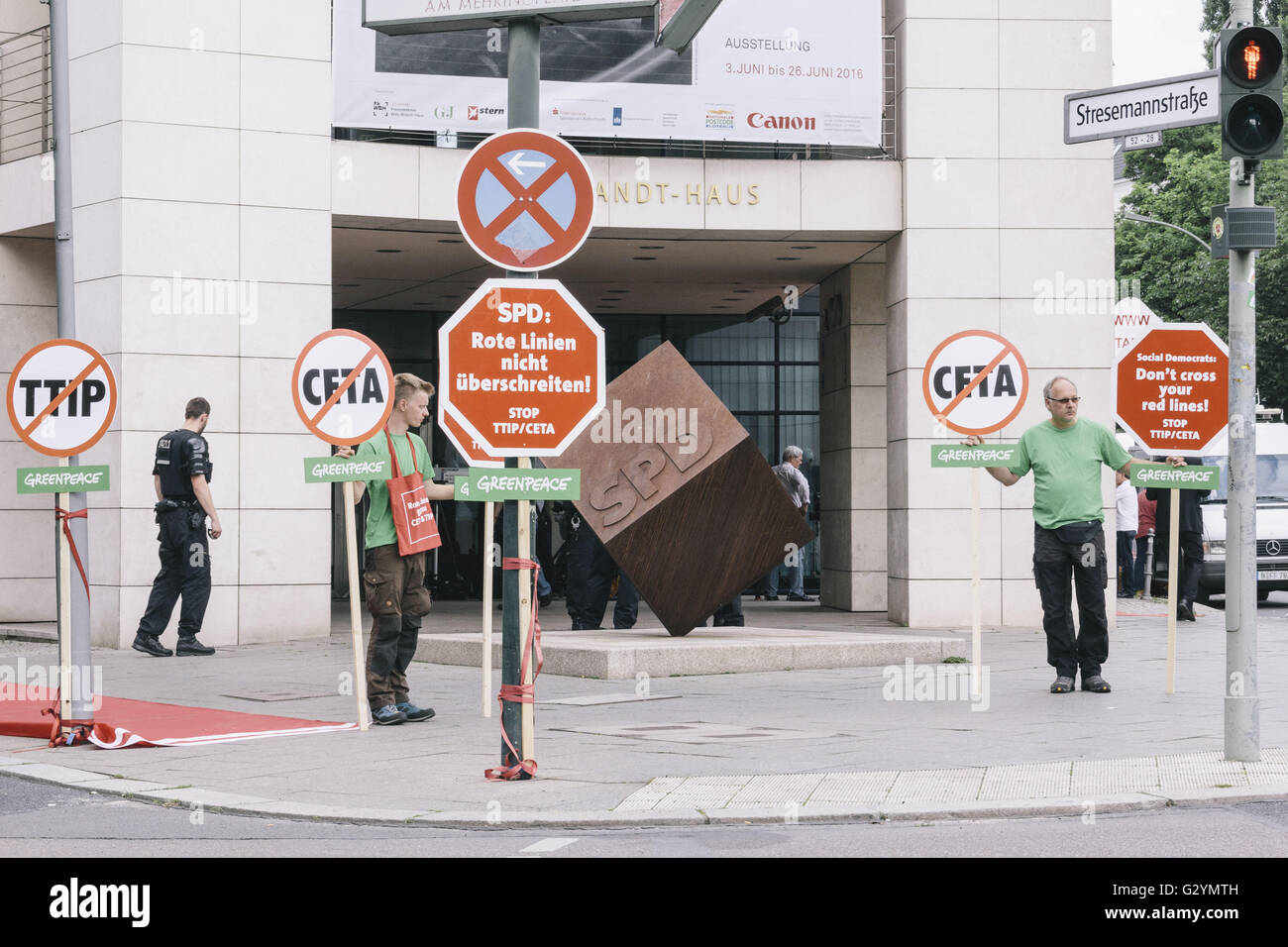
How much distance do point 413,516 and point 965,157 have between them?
9948 mm

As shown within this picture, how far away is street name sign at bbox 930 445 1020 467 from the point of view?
10836mm

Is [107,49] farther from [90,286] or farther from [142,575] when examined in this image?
[142,575]

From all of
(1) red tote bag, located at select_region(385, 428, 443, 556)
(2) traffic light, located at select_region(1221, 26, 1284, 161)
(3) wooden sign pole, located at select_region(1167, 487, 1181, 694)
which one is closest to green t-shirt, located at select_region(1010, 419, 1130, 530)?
(3) wooden sign pole, located at select_region(1167, 487, 1181, 694)

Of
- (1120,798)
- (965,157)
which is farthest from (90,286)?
(1120,798)

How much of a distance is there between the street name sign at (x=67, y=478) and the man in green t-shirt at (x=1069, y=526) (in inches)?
229

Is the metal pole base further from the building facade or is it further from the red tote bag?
the building facade

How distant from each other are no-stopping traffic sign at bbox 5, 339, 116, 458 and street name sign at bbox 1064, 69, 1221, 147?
570 cm

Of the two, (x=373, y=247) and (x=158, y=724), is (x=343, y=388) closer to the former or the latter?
(x=158, y=724)

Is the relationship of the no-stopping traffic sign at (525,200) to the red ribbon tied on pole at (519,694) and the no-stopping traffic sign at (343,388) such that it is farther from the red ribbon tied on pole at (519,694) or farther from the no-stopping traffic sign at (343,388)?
the no-stopping traffic sign at (343,388)

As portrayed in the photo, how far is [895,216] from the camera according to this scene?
18.1 m

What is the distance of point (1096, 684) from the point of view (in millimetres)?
11422

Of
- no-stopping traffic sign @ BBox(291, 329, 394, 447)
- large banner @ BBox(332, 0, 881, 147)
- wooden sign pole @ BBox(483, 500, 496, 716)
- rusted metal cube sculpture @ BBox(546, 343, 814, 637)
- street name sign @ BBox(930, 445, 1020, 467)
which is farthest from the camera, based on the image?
large banner @ BBox(332, 0, 881, 147)

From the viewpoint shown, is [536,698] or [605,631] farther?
[605,631]

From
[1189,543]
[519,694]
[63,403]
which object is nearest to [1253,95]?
[519,694]
